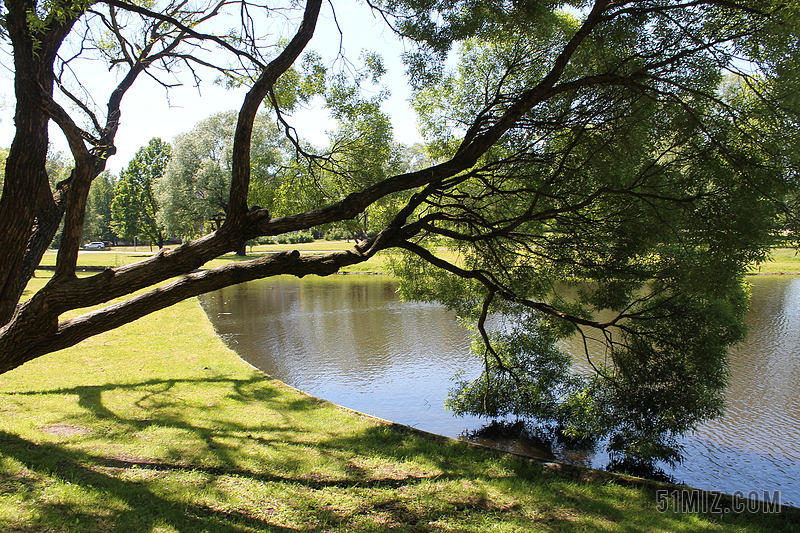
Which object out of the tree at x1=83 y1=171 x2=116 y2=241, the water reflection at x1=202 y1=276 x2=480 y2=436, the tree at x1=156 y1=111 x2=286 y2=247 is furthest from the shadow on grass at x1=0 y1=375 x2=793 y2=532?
A: the tree at x1=83 y1=171 x2=116 y2=241

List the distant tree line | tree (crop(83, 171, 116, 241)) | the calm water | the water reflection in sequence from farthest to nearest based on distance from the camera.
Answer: tree (crop(83, 171, 116, 241)) < the distant tree line < the water reflection < the calm water

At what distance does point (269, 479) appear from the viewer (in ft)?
15.3

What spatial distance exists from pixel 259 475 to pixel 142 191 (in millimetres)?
48171

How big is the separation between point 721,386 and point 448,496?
171 inches

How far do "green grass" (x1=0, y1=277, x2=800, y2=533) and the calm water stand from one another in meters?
2.00

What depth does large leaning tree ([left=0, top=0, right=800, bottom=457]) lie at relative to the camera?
4191mm

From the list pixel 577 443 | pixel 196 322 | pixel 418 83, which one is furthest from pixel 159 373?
pixel 577 443

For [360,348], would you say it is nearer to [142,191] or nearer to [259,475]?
[259,475]

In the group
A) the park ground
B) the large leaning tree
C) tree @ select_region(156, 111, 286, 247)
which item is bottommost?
the park ground

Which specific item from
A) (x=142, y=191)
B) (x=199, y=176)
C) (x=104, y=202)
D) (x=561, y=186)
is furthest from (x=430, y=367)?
(x=104, y=202)

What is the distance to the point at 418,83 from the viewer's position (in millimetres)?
6875
